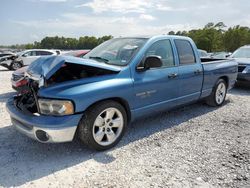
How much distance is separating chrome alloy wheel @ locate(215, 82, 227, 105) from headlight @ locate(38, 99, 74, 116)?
4.20 meters

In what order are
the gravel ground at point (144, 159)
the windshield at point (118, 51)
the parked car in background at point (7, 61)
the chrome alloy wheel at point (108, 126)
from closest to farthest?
1. the gravel ground at point (144, 159)
2. the chrome alloy wheel at point (108, 126)
3. the windshield at point (118, 51)
4. the parked car in background at point (7, 61)

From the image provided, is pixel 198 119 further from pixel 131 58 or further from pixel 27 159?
pixel 27 159

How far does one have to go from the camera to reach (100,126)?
3.79 m

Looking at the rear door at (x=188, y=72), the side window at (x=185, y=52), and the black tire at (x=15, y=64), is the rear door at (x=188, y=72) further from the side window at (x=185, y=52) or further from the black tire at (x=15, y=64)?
the black tire at (x=15, y=64)

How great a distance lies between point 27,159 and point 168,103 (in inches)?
101

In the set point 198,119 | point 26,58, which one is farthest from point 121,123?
point 26,58

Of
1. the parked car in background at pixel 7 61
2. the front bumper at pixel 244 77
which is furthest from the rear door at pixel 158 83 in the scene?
the parked car in background at pixel 7 61

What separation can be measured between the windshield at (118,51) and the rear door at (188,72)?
0.96 metres

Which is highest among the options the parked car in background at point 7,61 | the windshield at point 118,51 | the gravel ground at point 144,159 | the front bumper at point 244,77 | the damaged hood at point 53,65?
the windshield at point 118,51

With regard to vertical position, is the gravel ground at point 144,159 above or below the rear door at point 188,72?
below

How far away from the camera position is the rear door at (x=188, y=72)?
504 centimetres

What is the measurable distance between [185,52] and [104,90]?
2344mm

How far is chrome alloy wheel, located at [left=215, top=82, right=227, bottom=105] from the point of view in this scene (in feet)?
21.0

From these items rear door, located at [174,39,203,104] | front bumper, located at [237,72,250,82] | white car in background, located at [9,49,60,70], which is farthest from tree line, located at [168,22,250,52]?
rear door, located at [174,39,203,104]
